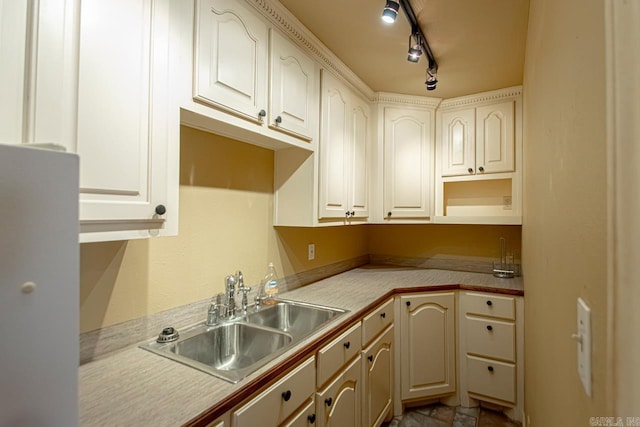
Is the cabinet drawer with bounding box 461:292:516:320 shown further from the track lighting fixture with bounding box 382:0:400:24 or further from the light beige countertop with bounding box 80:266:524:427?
the track lighting fixture with bounding box 382:0:400:24

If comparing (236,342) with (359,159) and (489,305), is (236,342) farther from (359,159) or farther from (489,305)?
(489,305)

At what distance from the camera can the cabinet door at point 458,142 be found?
2.58 meters

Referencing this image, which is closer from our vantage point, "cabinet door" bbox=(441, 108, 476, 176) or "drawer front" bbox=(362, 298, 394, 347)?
"drawer front" bbox=(362, 298, 394, 347)

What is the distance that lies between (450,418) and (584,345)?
82.9 inches

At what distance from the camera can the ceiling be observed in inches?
59.9

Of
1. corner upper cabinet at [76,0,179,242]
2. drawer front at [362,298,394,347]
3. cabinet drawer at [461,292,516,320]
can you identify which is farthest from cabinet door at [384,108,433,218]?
corner upper cabinet at [76,0,179,242]

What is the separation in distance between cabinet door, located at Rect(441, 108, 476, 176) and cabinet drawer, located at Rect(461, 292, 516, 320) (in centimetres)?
102

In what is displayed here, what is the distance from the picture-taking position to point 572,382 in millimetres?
605

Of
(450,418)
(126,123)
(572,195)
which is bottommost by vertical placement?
(450,418)

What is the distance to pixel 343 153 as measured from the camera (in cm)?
222

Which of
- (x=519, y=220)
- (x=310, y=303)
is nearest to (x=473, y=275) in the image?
(x=519, y=220)

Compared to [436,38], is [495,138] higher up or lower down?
lower down

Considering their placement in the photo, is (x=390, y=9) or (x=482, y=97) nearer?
(x=390, y=9)

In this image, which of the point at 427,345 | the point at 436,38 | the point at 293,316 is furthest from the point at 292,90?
the point at 427,345
